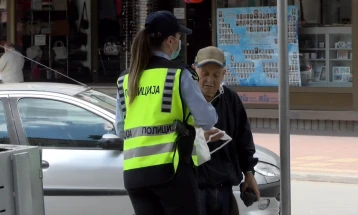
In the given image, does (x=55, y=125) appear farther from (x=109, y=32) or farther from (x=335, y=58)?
(x=109, y=32)

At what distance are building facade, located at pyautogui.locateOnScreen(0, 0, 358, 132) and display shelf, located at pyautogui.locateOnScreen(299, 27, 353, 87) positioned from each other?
20mm

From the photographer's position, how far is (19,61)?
16.2 metres

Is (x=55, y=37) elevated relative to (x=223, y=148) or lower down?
elevated

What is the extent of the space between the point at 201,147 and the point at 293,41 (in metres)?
11.6

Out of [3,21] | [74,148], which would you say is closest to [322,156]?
[74,148]

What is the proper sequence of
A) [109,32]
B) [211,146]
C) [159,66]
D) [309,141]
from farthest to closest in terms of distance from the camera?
[109,32]
[309,141]
[211,146]
[159,66]

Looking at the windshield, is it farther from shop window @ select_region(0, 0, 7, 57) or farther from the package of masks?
shop window @ select_region(0, 0, 7, 57)

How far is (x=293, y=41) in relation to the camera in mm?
15453

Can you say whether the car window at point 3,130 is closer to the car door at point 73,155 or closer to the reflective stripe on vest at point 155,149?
the car door at point 73,155

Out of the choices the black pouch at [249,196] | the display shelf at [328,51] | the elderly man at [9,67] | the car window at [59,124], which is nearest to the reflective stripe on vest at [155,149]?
the black pouch at [249,196]

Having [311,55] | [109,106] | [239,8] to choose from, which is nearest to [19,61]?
[239,8]

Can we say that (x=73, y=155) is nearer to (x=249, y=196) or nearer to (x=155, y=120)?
(x=249, y=196)

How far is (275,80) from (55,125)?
9.60 m

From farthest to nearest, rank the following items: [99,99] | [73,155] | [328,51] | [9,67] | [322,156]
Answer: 1. [9,67]
2. [328,51]
3. [322,156]
4. [99,99]
5. [73,155]
